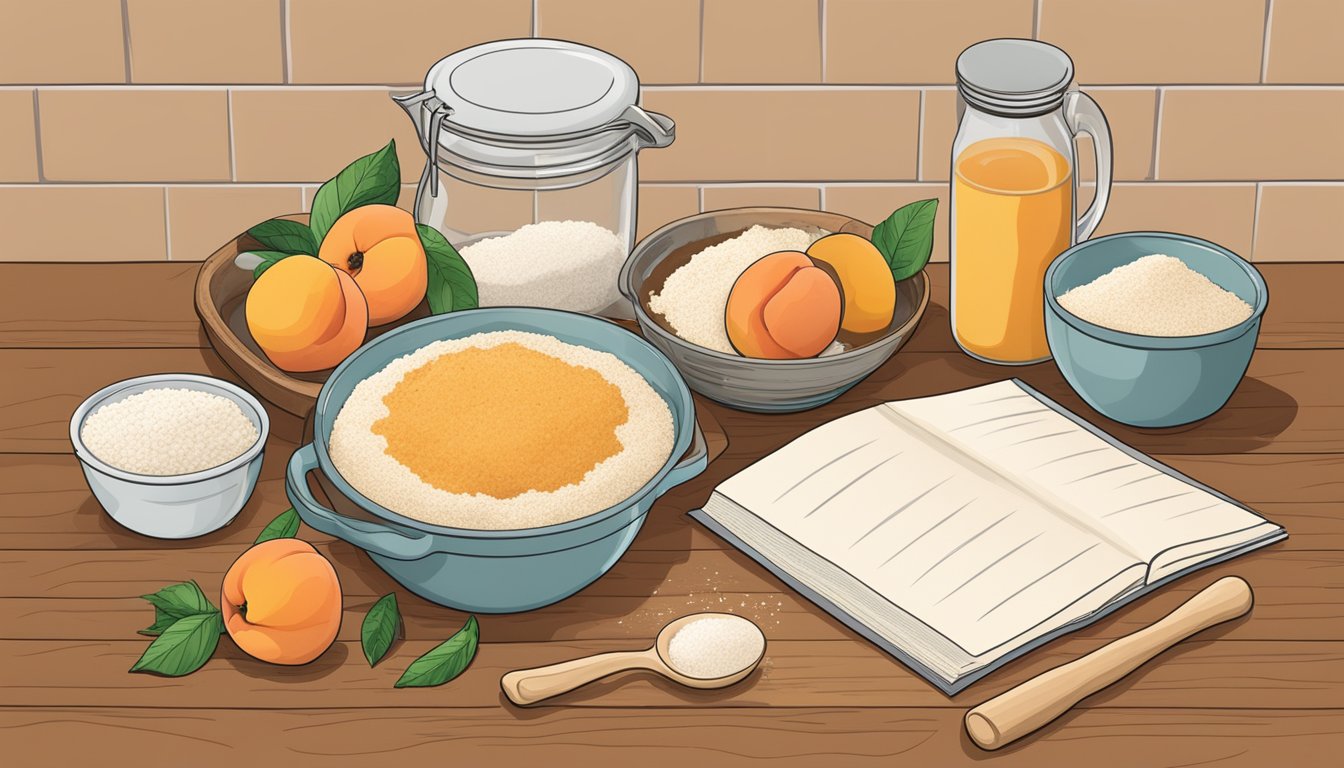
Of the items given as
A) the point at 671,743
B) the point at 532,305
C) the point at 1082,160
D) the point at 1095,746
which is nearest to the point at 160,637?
the point at 671,743

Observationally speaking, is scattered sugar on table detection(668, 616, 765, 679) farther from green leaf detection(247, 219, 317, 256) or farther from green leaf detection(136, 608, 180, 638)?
green leaf detection(247, 219, 317, 256)

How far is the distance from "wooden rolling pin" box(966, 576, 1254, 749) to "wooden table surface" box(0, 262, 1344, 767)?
0.04ft

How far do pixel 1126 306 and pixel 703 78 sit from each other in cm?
63

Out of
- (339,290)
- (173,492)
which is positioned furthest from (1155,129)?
(173,492)

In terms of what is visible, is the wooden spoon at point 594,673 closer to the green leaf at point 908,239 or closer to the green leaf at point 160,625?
the green leaf at point 160,625

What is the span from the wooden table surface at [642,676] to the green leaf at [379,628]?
0.01 meters

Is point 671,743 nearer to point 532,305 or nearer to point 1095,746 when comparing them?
point 1095,746

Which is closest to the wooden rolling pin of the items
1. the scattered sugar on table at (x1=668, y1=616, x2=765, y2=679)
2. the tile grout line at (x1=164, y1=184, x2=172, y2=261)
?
the scattered sugar on table at (x1=668, y1=616, x2=765, y2=679)

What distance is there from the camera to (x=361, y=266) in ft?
5.15

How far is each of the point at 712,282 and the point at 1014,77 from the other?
1.08 feet

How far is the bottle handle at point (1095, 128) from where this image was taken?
58.9 inches

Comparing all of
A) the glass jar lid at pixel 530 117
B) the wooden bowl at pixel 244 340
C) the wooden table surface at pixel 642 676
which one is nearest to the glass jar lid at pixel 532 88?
the glass jar lid at pixel 530 117

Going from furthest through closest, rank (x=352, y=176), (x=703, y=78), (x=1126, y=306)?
(x=703, y=78), (x=352, y=176), (x=1126, y=306)

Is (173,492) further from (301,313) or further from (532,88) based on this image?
(532,88)
